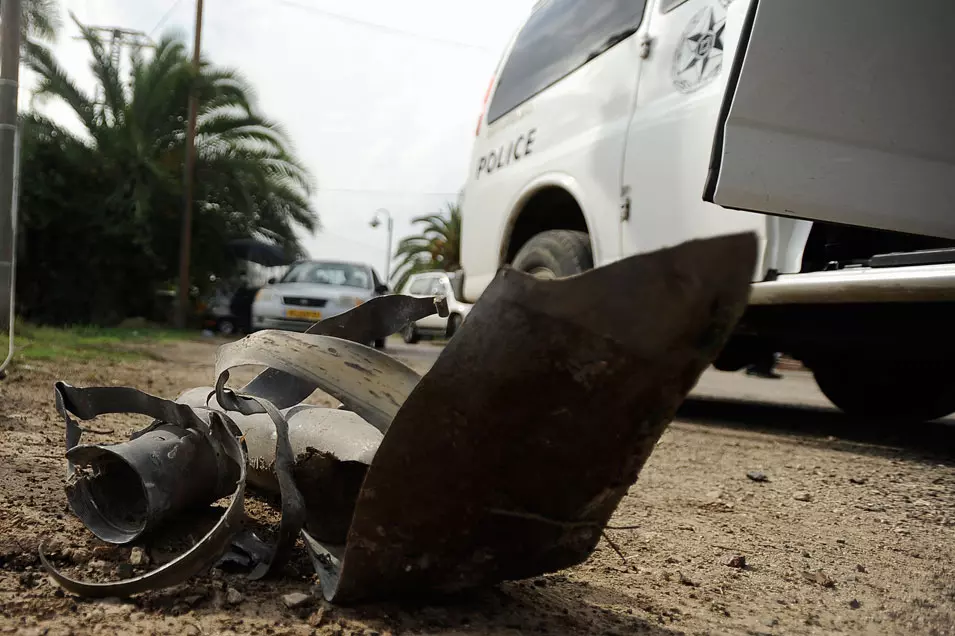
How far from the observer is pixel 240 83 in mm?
13852

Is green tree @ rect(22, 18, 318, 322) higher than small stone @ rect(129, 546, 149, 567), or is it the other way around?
green tree @ rect(22, 18, 318, 322)

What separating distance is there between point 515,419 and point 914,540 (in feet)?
5.35

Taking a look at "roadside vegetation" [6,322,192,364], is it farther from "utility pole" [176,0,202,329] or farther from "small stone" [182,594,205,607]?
"utility pole" [176,0,202,329]

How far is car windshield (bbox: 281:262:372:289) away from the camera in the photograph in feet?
35.4

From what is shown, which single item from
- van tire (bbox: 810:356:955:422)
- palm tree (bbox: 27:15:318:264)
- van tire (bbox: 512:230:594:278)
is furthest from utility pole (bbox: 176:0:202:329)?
van tire (bbox: 810:356:955:422)

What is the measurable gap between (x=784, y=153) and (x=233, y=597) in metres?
2.51

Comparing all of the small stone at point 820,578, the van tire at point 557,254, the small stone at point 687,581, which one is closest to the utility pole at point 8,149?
the van tire at point 557,254

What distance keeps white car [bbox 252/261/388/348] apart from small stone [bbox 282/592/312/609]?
852 centimetres

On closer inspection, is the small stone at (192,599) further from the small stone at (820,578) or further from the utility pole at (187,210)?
the utility pole at (187,210)

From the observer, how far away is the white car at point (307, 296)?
10102mm

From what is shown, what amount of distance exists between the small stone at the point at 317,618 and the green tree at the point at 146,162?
12862 mm

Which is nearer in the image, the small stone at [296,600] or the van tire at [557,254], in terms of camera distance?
the small stone at [296,600]

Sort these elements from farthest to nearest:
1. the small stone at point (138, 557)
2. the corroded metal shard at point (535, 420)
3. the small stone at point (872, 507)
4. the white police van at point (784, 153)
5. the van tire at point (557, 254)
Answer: the van tire at point (557, 254), the white police van at point (784, 153), the small stone at point (872, 507), the small stone at point (138, 557), the corroded metal shard at point (535, 420)

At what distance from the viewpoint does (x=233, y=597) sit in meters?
1.35
